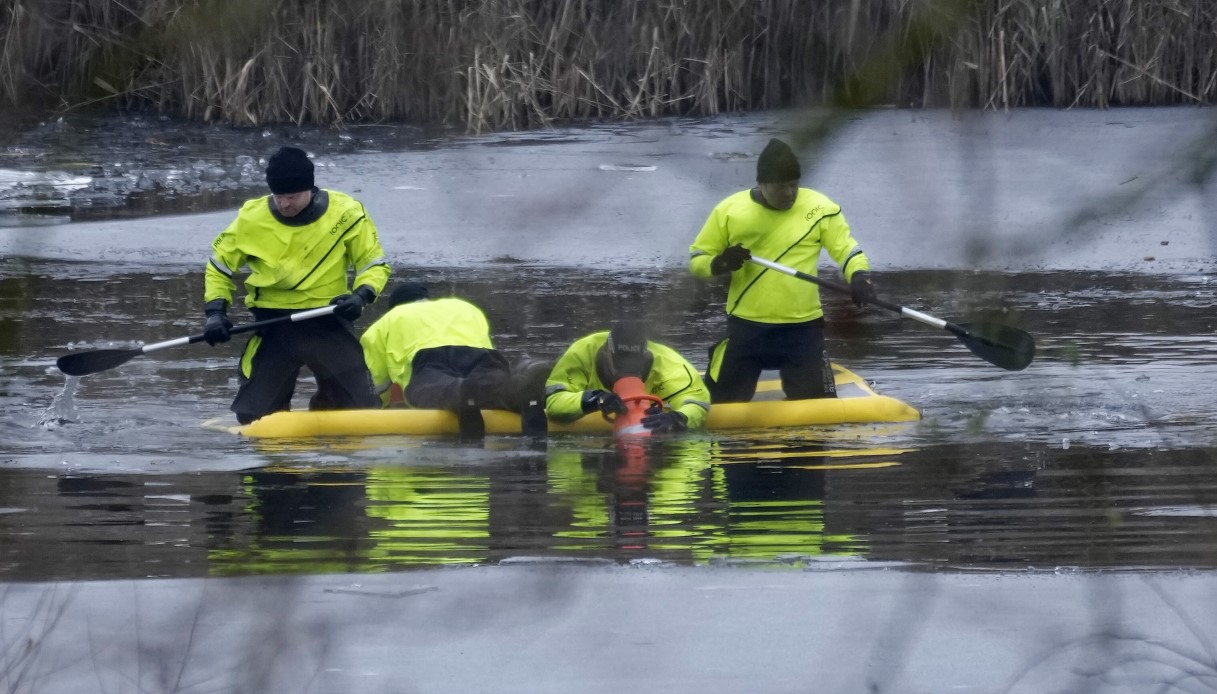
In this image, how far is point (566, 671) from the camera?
4.58 metres

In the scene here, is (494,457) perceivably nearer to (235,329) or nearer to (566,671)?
(235,329)

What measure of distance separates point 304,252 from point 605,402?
5.18 feet

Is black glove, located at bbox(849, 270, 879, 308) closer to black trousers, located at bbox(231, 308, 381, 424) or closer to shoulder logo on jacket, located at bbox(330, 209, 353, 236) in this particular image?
shoulder logo on jacket, located at bbox(330, 209, 353, 236)

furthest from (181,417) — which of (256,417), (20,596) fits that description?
(20,596)

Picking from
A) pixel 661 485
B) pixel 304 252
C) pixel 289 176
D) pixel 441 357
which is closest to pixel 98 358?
pixel 304 252

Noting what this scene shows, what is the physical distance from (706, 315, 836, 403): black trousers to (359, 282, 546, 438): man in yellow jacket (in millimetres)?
1045

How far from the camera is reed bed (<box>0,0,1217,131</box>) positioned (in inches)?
60.0

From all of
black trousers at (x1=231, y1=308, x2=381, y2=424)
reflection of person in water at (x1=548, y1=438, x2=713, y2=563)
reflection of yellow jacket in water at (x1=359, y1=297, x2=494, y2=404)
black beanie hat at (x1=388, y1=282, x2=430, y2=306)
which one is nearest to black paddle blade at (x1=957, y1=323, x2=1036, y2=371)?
reflection of person in water at (x1=548, y1=438, x2=713, y2=563)

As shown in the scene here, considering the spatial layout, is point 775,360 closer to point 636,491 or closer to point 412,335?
point 412,335

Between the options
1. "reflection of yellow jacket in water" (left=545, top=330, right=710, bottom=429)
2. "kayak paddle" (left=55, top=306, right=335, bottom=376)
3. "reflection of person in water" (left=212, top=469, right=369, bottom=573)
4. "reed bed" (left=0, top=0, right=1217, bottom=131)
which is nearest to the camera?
"reed bed" (left=0, top=0, right=1217, bottom=131)

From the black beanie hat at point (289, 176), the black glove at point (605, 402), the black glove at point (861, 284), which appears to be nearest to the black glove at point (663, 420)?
the black glove at point (605, 402)

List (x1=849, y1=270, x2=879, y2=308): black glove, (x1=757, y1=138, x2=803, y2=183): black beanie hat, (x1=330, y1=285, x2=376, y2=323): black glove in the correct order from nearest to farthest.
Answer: (x1=757, y1=138, x2=803, y2=183): black beanie hat
(x1=849, y1=270, x2=879, y2=308): black glove
(x1=330, y1=285, x2=376, y2=323): black glove

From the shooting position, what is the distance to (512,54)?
1.64 meters

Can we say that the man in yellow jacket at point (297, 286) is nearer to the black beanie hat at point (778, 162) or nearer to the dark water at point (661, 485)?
the dark water at point (661, 485)
